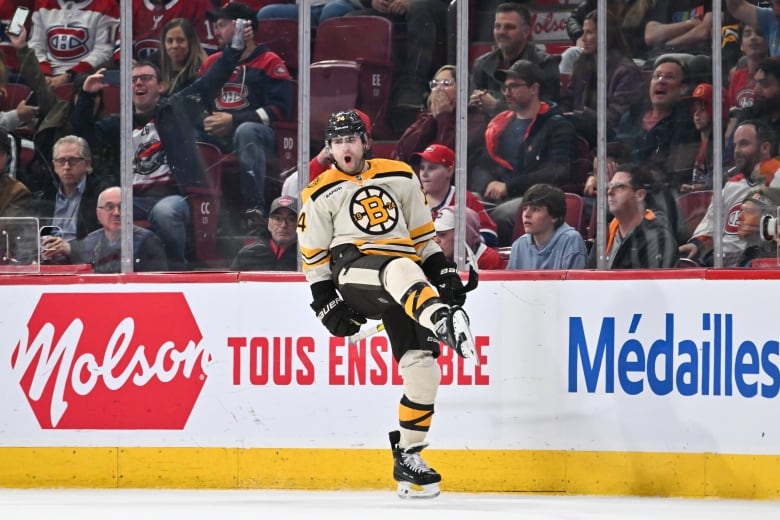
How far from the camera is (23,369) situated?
174 inches

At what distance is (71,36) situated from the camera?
546 centimetres

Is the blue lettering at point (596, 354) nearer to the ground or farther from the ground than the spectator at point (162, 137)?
nearer to the ground

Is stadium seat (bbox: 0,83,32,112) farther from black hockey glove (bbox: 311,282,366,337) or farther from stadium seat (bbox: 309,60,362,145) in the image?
black hockey glove (bbox: 311,282,366,337)

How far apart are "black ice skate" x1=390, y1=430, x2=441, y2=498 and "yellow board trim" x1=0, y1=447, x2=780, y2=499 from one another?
0.30 m

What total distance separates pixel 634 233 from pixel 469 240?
719 millimetres

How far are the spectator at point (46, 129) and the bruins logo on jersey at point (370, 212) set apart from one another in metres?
1.73

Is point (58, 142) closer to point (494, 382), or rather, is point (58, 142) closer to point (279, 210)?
point (279, 210)

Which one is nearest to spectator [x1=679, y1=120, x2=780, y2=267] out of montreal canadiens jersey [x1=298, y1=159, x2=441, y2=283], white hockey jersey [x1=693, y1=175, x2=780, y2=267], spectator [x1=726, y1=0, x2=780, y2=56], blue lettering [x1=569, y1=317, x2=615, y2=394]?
white hockey jersey [x1=693, y1=175, x2=780, y2=267]

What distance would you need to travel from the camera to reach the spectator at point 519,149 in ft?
16.8

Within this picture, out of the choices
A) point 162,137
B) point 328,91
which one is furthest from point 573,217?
point 162,137

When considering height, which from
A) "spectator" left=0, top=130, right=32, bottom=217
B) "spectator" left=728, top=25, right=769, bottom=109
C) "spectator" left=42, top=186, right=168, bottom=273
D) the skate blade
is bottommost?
the skate blade

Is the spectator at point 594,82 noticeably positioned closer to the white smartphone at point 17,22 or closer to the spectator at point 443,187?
the spectator at point 443,187

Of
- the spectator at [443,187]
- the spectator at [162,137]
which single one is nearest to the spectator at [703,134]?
the spectator at [443,187]

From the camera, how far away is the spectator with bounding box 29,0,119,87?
212 inches
